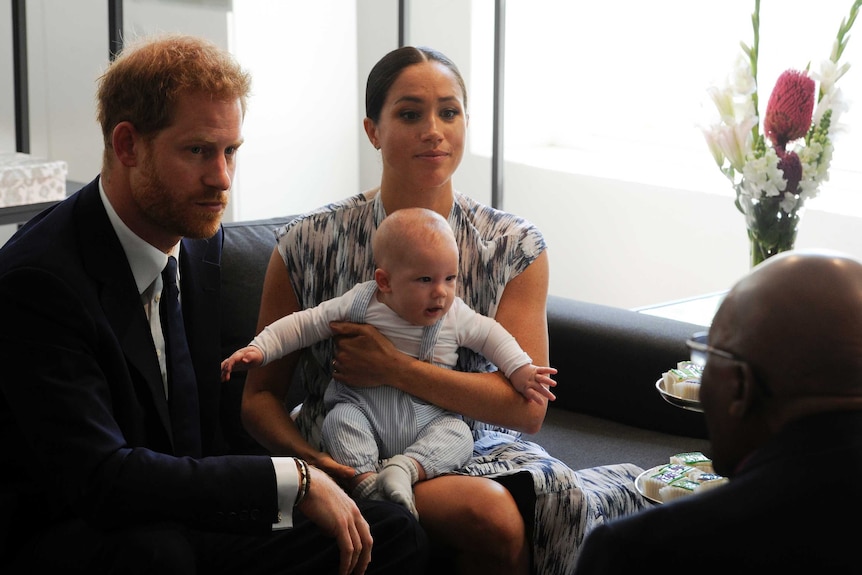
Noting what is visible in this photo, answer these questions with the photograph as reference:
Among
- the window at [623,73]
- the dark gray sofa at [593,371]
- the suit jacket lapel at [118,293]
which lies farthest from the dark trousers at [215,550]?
the window at [623,73]

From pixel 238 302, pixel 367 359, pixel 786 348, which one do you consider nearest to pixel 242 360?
pixel 367 359

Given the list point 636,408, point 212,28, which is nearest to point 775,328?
point 636,408

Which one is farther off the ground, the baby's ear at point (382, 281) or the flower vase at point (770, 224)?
the flower vase at point (770, 224)

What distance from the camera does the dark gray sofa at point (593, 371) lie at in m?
2.80

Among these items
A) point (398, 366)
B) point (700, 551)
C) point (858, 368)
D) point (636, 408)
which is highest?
point (858, 368)

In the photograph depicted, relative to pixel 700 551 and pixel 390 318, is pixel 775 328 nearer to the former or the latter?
pixel 700 551

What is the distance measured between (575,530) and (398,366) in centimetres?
46

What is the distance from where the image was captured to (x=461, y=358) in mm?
2420

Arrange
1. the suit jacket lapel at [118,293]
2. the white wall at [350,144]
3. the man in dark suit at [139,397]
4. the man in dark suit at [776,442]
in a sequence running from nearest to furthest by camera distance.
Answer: the man in dark suit at [776,442], the man in dark suit at [139,397], the suit jacket lapel at [118,293], the white wall at [350,144]

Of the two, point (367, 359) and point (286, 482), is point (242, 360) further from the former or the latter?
point (286, 482)

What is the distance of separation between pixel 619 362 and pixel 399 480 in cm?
108

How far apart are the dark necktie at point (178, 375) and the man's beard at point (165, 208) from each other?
91mm

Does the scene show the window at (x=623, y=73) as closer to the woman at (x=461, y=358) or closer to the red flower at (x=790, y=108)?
the red flower at (x=790, y=108)

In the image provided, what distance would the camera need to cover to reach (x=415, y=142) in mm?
2367
